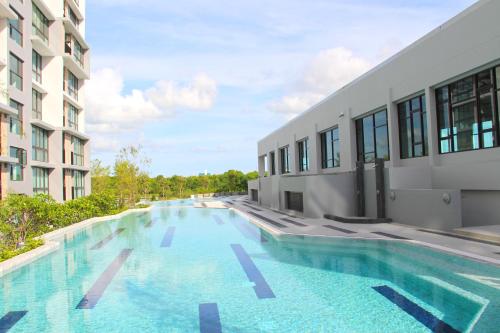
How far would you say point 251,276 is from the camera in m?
7.90

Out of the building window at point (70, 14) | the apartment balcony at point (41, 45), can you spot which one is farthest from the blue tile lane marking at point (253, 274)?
the building window at point (70, 14)

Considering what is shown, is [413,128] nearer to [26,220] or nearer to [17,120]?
[26,220]

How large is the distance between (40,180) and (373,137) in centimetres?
1906

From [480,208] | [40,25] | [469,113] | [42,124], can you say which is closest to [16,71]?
[42,124]

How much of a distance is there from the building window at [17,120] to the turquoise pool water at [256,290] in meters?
9.97

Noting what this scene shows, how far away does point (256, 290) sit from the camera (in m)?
6.89

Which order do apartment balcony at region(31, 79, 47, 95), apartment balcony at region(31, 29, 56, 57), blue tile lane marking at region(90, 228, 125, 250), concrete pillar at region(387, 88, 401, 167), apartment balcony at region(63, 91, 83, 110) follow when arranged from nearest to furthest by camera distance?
blue tile lane marking at region(90, 228, 125, 250), concrete pillar at region(387, 88, 401, 167), apartment balcony at region(31, 29, 56, 57), apartment balcony at region(31, 79, 47, 95), apartment balcony at region(63, 91, 83, 110)

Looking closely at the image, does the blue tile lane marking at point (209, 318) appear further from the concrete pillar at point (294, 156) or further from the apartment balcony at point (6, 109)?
the concrete pillar at point (294, 156)

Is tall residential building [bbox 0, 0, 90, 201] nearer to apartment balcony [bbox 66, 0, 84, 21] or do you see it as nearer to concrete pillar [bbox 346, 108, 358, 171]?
apartment balcony [bbox 66, 0, 84, 21]

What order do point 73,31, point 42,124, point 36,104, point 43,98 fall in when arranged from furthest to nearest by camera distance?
point 73,31
point 43,98
point 36,104
point 42,124

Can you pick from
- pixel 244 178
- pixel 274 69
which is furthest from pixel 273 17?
pixel 244 178

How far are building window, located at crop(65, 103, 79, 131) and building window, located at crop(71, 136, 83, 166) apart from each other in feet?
3.30

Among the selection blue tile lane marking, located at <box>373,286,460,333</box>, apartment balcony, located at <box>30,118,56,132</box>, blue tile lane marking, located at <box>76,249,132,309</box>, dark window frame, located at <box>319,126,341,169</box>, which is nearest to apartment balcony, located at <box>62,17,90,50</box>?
apartment balcony, located at <box>30,118,56,132</box>

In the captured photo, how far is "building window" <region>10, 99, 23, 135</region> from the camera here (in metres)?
17.9
